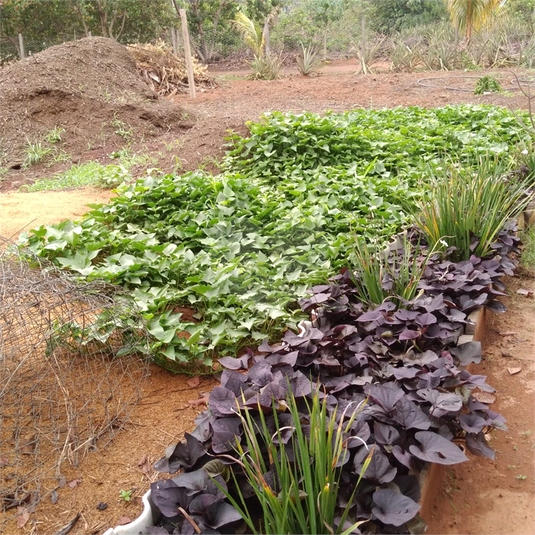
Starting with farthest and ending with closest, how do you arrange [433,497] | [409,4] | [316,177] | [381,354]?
[409,4], [316,177], [381,354], [433,497]

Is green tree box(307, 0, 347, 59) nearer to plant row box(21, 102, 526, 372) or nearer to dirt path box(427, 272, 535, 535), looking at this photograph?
plant row box(21, 102, 526, 372)

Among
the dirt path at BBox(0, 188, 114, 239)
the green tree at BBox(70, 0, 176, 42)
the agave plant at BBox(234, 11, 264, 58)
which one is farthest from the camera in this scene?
the agave plant at BBox(234, 11, 264, 58)

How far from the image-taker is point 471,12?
17.2 meters

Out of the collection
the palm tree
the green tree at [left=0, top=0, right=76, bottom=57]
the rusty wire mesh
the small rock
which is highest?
the green tree at [left=0, top=0, right=76, bottom=57]

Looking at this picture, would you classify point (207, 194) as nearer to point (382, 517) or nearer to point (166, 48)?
point (382, 517)

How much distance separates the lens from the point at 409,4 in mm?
22531

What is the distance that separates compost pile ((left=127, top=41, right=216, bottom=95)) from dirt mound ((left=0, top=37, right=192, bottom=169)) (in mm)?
4328

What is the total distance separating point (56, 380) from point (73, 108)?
23.5 feet

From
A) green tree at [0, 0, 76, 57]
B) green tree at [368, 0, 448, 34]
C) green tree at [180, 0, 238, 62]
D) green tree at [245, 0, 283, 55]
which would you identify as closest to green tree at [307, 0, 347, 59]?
green tree at [368, 0, 448, 34]

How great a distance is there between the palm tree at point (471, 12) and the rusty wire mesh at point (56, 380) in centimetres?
1761

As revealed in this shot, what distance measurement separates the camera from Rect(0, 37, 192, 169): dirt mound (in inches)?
321

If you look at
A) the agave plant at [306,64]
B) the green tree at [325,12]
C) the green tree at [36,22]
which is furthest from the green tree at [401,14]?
the green tree at [36,22]

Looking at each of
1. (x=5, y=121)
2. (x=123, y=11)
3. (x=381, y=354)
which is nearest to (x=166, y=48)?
(x=123, y=11)

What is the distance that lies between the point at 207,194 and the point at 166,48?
12.0m
